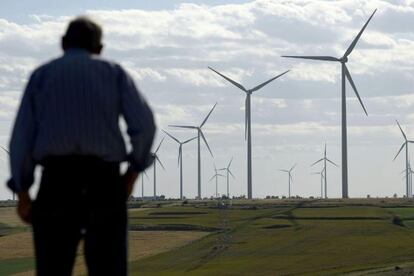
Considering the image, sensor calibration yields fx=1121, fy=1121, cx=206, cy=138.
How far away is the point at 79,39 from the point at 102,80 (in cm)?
35

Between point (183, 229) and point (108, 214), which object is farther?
point (183, 229)

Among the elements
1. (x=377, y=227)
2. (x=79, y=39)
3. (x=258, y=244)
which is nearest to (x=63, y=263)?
(x=79, y=39)

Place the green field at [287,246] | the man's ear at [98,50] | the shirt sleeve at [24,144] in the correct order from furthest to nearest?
the green field at [287,246] → the man's ear at [98,50] → the shirt sleeve at [24,144]

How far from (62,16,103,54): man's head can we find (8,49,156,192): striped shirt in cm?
9

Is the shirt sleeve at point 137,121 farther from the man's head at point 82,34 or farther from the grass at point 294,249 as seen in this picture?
the grass at point 294,249

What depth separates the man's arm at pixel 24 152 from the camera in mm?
7094

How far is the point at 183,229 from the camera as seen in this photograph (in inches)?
3878

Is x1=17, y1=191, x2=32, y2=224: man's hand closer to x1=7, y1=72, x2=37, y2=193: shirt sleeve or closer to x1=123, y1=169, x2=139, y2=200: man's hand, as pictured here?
x1=7, y1=72, x2=37, y2=193: shirt sleeve

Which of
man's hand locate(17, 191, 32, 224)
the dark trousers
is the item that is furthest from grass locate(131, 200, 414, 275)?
man's hand locate(17, 191, 32, 224)

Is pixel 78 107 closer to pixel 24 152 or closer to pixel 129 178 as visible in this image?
pixel 24 152

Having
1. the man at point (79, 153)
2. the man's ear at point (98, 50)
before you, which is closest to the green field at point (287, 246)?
the man's ear at point (98, 50)

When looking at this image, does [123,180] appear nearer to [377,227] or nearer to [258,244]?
[258,244]

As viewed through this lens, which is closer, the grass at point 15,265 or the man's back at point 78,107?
the man's back at point 78,107

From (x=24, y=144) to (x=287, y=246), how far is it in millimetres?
62653
